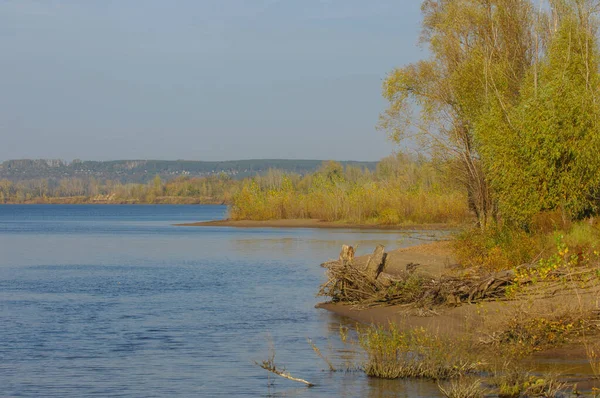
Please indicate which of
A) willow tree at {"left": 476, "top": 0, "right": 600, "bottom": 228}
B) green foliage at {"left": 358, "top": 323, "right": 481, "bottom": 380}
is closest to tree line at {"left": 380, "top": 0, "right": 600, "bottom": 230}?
willow tree at {"left": 476, "top": 0, "right": 600, "bottom": 228}

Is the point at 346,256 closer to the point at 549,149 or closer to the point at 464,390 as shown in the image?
the point at 549,149

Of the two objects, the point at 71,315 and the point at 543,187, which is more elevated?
the point at 543,187

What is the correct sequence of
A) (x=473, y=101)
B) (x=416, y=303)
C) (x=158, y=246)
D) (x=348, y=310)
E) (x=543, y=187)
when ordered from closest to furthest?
(x=416, y=303) < (x=348, y=310) < (x=543, y=187) < (x=473, y=101) < (x=158, y=246)

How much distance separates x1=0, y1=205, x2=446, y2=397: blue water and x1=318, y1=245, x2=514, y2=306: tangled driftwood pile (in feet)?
3.28

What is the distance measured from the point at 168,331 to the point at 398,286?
19.0ft

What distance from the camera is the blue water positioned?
14633 millimetres

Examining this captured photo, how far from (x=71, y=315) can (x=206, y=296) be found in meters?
5.64

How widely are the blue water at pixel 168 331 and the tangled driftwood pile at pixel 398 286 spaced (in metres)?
1.00

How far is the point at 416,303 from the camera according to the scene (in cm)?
2042

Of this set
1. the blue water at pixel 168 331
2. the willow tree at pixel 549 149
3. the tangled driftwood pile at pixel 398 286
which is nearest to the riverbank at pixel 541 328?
Result: the tangled driftwood pile at pixel 398 286

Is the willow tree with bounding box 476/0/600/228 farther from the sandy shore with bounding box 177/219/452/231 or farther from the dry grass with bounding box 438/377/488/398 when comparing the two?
the sandy shore with bounding box 177/219/452/231

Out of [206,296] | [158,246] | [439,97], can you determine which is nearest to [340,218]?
[158,246]

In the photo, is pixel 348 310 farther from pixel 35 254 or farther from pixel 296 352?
pixel 35 254

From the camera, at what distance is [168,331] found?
2083 centimetres
